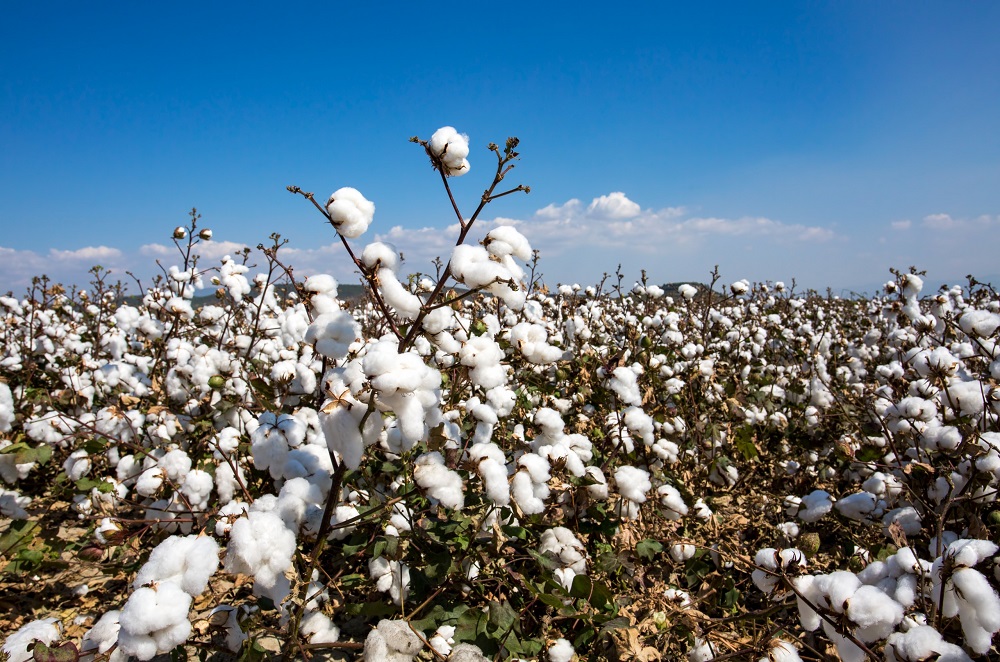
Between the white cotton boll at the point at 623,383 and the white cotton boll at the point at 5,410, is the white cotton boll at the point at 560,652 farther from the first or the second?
the white cotton boll at the point at 5,410

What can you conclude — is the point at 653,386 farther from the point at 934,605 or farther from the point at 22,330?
the point at 22,330

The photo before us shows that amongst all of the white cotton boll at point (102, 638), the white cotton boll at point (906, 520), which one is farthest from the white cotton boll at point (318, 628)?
the white cotton boll at point (906, 520)

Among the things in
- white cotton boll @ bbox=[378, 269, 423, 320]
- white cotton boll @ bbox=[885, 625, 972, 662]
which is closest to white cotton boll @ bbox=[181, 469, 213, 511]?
white cotton boll @ bbox=[378, 269, 423, 320]

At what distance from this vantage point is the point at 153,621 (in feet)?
4.24

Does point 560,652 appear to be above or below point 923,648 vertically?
below

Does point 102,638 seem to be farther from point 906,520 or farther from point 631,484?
point 906,520

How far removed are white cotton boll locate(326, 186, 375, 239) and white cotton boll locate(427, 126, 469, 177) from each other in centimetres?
27

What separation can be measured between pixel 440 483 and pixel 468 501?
1.93 ft

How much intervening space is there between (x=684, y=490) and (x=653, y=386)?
1.10 meters

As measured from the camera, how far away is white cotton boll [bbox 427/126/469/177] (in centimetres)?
157

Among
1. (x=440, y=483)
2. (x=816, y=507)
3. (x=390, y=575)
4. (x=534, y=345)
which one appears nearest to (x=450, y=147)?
(x=534, y=345)

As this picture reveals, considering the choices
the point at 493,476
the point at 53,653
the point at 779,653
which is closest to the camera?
the point at 53,653

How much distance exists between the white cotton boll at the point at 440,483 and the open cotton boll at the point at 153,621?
76 centimetres

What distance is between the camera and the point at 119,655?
1.53 m
